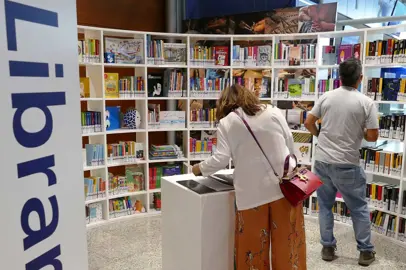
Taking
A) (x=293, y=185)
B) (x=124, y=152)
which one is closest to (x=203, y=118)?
(x=124, y=152)

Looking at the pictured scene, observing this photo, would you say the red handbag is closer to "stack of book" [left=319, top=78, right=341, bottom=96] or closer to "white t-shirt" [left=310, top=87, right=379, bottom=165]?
"white t-shirt" [left=310, top=87, right=379, bottom=165]

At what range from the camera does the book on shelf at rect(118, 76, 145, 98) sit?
4516mm

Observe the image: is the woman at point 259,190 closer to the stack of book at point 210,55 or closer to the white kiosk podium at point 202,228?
the white kiosk podium at point 202,228

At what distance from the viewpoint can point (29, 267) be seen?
833mm

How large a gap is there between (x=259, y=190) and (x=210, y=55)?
9.27 feet

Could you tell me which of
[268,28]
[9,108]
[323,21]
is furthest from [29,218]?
[268,28]

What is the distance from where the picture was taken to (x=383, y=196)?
13.1 ft

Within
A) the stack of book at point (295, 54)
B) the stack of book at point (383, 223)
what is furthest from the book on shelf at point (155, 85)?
the stack of book at point (383, 223)

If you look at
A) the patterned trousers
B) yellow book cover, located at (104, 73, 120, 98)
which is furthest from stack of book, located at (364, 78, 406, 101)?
yellow book cover, located at (104, 73, 120, 98)

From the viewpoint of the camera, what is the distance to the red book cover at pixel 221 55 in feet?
16.0

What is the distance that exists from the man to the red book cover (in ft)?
5.99

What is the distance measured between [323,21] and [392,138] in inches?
64.7

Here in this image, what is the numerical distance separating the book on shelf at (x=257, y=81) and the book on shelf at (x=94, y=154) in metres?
1.90

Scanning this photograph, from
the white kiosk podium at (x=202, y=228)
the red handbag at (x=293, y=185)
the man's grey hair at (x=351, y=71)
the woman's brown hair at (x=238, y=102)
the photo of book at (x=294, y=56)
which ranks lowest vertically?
the white kiosk podium at (x=202, y=228)
